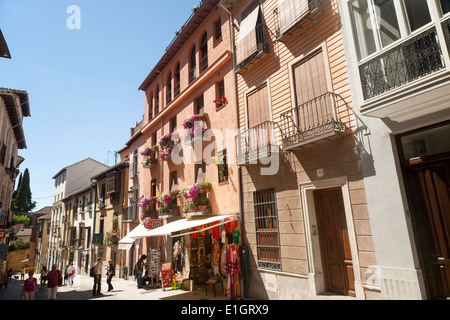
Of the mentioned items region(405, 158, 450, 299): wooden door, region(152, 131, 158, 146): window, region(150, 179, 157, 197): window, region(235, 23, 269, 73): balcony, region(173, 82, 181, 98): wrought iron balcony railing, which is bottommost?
region(405, 158, 450, 299): wooden door

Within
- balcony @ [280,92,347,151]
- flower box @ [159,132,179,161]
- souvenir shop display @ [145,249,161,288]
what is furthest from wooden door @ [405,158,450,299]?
souvenir shop display @ [145,249,161,288]

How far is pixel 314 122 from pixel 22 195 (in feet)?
238

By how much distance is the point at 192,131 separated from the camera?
537 inches

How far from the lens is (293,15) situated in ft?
28.9

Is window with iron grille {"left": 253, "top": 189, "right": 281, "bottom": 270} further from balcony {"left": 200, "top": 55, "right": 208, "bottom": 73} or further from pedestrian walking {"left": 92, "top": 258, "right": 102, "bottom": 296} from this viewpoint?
pedestrian walking {"left": 92, "top": 258, "right": 102, "bottom": 296}

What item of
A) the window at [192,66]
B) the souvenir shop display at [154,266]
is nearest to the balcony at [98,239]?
the souvenir shop display at [154,266]

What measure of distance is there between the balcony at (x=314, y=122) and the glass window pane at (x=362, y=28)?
4.19ft

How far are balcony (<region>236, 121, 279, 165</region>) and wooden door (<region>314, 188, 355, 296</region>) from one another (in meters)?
2.17

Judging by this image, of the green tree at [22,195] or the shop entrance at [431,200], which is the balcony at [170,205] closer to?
the shop entrance at [431,200]

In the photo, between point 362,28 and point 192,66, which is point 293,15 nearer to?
point 362,28

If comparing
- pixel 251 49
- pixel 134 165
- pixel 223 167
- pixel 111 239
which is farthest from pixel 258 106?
pixel 111 239

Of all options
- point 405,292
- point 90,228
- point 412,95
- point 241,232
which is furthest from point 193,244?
point 90,228

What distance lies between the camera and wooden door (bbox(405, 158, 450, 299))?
539cm

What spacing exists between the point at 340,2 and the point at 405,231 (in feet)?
20.7
